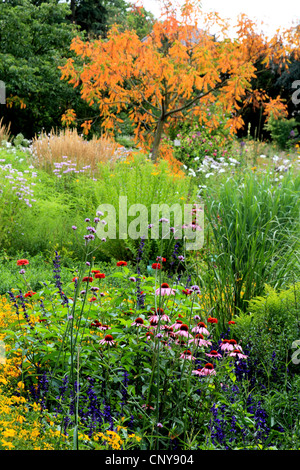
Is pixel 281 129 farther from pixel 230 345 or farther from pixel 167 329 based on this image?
pixel 167 329

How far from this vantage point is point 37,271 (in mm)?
5176

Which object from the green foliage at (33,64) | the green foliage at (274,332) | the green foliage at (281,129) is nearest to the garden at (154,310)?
the green foliage at (274,332)

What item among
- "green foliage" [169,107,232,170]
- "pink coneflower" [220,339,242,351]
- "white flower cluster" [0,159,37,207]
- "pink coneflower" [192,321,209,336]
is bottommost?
"pink coneflower" [220,339,242,351]

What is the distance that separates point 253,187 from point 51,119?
15.5 m

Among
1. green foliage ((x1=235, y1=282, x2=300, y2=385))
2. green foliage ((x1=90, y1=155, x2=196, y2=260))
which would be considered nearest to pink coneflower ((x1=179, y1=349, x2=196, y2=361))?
green foliage ((x1=235, y1=282, x2=300, y2=385))

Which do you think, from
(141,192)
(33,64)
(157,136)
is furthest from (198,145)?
(33,64)

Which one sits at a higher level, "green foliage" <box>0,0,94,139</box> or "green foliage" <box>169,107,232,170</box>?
"green foliage" <box>0,0,94,139</box>

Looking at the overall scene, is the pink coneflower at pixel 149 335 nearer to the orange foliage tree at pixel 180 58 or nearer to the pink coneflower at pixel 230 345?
the pink coneflower at pixel 230 345

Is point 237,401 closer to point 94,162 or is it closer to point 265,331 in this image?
point 265,331

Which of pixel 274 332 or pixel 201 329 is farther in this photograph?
pixel 274 332

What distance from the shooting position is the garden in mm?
2242

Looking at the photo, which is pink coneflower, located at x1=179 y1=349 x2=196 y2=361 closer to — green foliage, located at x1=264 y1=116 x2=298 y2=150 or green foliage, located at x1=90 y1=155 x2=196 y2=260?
green foliage, located at x1=90 y1=155 x2=196 y2=260

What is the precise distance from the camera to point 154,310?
102 inches

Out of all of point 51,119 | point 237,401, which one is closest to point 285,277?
point 237,401
